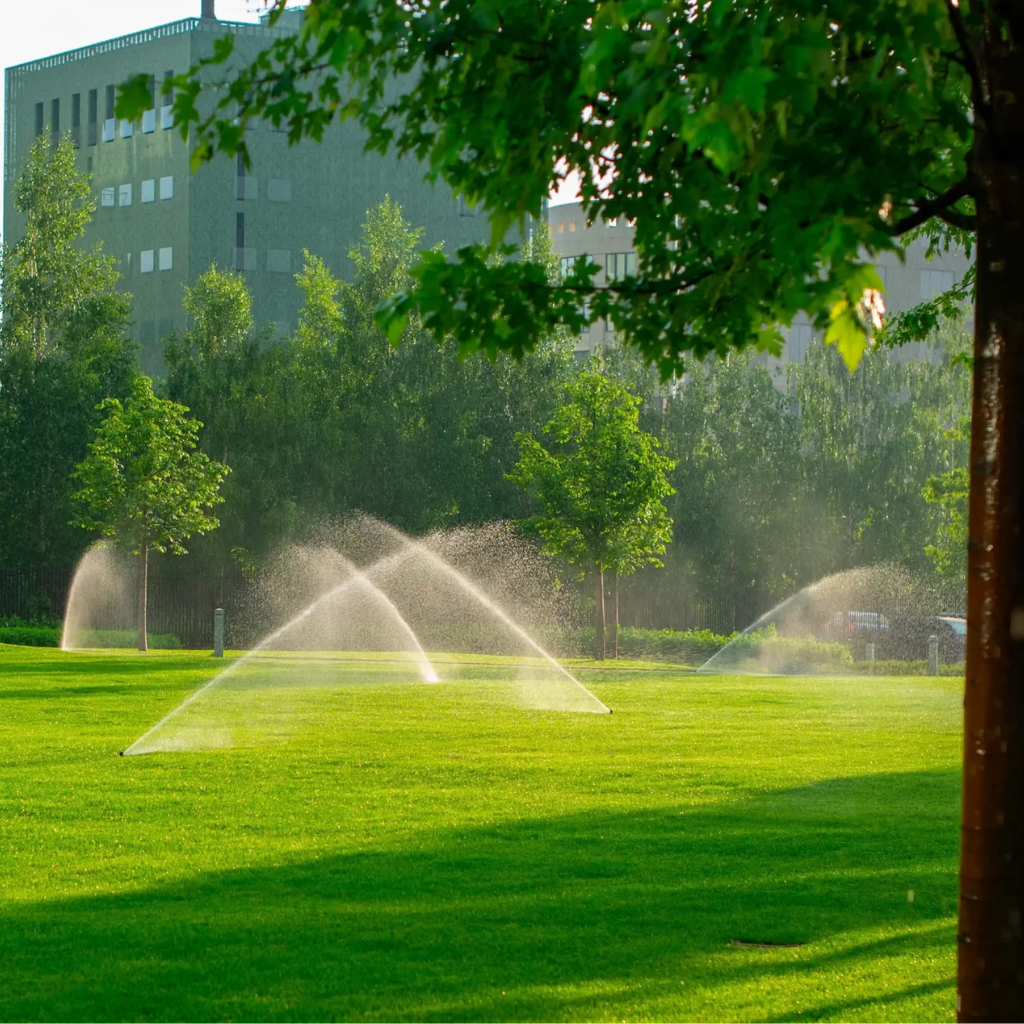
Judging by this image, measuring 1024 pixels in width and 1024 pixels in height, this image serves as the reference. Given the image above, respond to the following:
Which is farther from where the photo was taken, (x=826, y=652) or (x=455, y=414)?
(x=455, y=414)

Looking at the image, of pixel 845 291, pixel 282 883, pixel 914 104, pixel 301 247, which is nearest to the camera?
pixel 845 291

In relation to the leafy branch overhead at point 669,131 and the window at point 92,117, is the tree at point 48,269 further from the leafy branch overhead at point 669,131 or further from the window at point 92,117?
the leafy branch overhead at point 669,131

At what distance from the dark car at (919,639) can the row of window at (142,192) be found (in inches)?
1491

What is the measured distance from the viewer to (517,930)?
7.70 m

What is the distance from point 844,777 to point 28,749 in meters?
8.23

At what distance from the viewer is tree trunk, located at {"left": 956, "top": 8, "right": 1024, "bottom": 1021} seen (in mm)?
4820

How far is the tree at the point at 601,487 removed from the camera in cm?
3350

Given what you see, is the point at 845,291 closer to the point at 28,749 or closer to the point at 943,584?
the point at 28,749

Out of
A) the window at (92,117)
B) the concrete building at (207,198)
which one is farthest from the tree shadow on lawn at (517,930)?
the window at (92,117)

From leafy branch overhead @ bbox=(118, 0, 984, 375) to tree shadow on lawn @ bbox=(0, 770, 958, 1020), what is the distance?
9.38 ft

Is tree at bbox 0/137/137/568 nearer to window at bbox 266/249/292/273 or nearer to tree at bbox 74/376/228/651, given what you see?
tree at bbox 74/376/228/651

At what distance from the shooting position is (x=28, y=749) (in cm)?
1538

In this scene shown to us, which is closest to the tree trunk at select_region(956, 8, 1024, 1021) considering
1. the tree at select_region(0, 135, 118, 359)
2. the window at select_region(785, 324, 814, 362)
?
the tree at select_region(0, 135, 118, 359)

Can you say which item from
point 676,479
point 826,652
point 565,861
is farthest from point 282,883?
point 676,479
